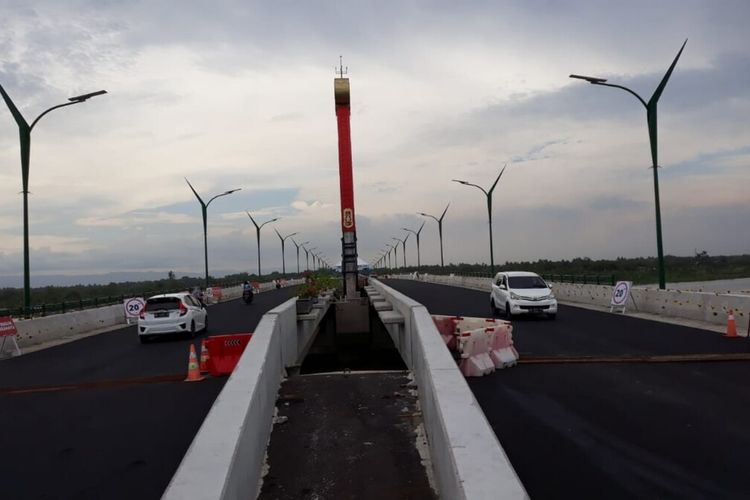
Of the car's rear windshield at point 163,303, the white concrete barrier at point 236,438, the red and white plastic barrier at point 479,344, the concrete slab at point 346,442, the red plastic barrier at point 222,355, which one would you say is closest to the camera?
the white concrete barrier at point 236,438

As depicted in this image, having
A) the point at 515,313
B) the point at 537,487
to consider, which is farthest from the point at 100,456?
the point at 515,313

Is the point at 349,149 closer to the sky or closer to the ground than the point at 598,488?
closer to the sky

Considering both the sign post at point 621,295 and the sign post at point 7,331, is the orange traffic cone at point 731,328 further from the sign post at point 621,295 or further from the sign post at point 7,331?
the sign post at point 7,331

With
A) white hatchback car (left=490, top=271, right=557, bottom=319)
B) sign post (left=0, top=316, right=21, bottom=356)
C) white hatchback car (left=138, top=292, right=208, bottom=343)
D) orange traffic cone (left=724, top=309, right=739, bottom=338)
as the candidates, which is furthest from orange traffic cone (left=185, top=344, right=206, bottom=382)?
white hatchback car (left=490, top=271, right=557, bottom=319)

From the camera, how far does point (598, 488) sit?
6441 millimetres

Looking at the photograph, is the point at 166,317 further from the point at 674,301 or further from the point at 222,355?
the point at 674,301

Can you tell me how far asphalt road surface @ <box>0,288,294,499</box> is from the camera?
23.6 ft

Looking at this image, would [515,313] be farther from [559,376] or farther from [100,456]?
[100,456]

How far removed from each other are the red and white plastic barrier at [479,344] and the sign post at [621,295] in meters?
14.4

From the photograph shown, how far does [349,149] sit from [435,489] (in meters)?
36.0

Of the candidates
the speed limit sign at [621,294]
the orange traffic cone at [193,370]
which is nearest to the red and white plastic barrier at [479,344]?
the orange traffic cone at [193,370]

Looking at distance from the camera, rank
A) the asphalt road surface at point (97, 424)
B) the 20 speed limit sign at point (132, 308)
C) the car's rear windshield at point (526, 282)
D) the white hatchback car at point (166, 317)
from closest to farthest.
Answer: the asphalt road surface at point (97, 424) → the white hatchback car at point (166, 317) → the car's rear windshield at point (526, 282) → the 20 speed limit sign at point (132, 308)

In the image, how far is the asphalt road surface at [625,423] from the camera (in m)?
6.60

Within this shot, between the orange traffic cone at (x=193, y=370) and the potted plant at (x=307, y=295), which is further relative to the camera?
the potted plant at (x=307, y=295)
